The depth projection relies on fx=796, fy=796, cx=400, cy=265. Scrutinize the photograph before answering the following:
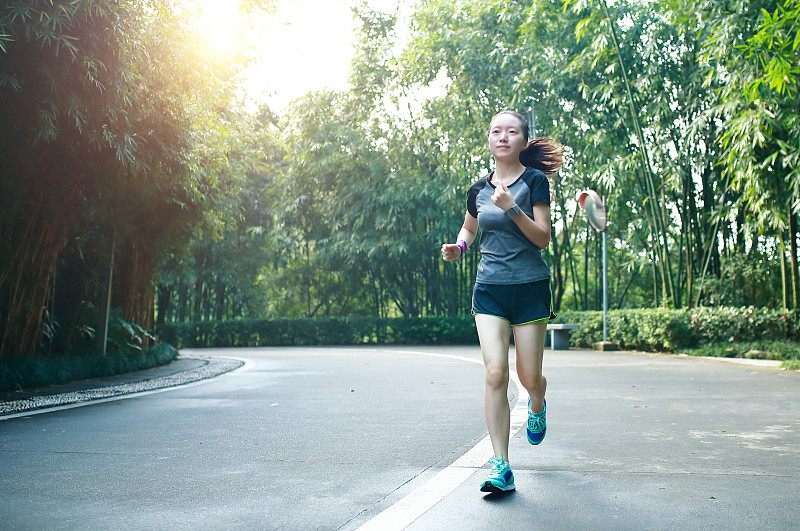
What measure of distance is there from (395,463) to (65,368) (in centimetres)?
576

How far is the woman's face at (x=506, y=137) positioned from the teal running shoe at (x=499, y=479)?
136cm

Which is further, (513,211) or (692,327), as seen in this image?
(692,327)

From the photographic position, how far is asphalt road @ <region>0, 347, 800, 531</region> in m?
2.95

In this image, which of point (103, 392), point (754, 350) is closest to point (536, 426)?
point (103, 392)

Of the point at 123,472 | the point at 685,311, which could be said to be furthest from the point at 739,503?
the point at 685,311

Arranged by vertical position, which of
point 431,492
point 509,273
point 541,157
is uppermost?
point 541,157

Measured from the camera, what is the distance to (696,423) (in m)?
5.36

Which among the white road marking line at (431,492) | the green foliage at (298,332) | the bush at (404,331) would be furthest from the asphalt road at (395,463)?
the green foliage at (298,332)

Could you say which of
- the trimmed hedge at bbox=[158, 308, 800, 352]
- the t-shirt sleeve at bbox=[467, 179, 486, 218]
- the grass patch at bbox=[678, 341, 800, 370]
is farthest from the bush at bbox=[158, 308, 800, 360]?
the t-shirt sleeve at bbox=[467, 179, 486, 218]

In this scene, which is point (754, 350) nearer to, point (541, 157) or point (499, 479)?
point (541, 157)

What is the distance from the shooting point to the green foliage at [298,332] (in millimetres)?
24719

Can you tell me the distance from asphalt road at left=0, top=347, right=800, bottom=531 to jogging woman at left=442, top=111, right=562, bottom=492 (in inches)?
17.1

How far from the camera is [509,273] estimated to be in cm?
354

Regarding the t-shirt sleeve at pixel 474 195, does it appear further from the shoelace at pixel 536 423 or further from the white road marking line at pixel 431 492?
the white road marking line at pixel 431 492
